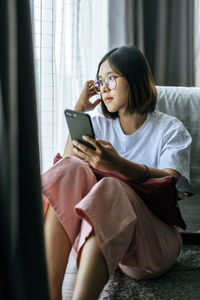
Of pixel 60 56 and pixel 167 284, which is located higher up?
pixel 60 56

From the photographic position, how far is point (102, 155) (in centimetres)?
121

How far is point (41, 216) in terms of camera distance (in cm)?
73

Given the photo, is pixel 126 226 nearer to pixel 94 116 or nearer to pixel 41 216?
pixel 41 216

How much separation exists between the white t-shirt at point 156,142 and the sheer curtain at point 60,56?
1.26 ft

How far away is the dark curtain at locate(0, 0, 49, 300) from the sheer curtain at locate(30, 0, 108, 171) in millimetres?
1132

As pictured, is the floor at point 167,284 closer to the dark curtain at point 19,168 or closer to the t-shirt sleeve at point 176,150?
the t-shirt sleeve at point 176,150

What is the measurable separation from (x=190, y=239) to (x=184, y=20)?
1683mm

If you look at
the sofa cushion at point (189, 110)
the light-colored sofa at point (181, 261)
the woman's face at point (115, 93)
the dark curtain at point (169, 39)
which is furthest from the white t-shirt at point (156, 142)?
the dark curtain at point (169, 39)

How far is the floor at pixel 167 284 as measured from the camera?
129 centimetres

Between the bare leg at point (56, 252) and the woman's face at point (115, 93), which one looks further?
the woman's face at point (115, 93)

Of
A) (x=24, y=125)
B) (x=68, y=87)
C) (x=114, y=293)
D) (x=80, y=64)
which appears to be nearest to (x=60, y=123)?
(x=68, y=87)

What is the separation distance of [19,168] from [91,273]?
436 millimetres

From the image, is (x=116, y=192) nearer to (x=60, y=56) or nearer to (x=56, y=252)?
(x=56, y=252)

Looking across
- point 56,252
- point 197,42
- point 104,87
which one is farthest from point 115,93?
point 197,42
